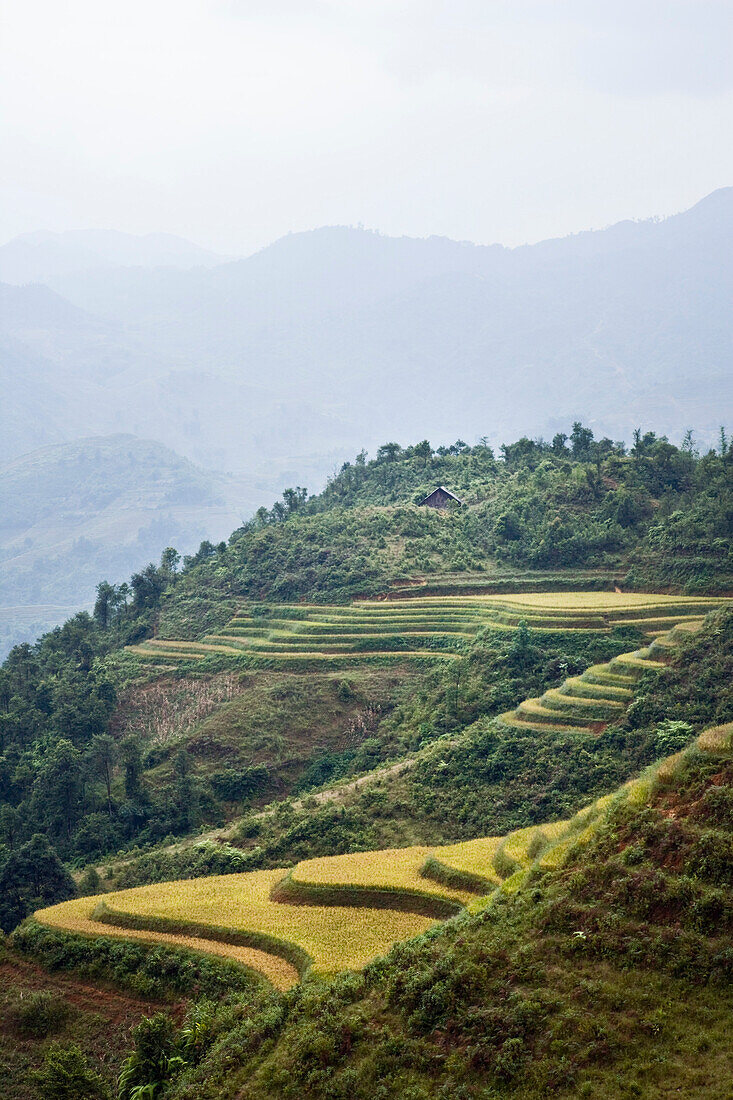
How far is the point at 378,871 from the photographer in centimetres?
1984

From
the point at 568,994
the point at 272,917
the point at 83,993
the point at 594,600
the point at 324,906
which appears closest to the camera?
the point at 568,994

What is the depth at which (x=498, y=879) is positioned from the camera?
1808cm

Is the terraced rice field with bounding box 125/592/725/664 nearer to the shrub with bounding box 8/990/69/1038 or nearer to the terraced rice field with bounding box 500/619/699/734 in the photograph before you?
the terraced rice field with bounding box 500/619/699/734

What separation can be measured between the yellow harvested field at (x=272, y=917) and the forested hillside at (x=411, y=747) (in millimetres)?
530

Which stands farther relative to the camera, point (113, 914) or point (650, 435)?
point (650, 435)

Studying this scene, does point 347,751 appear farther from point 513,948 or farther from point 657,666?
point 513,948

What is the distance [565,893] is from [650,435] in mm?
40896

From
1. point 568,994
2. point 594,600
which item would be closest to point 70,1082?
point 568,994

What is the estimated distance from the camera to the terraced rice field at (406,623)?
33.9m

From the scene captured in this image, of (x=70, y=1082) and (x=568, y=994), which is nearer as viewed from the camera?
(x=568, y=994)

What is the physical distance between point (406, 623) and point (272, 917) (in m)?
20.8

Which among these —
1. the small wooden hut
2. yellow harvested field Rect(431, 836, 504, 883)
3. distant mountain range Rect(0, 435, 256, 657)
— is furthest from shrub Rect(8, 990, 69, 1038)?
distant mountain range Rect(0, 435, 256, 657)

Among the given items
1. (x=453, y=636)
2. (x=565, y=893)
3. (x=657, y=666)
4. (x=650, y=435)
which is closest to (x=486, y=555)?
(x=453, y=636)

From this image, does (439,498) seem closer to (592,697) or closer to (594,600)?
(594,600)
